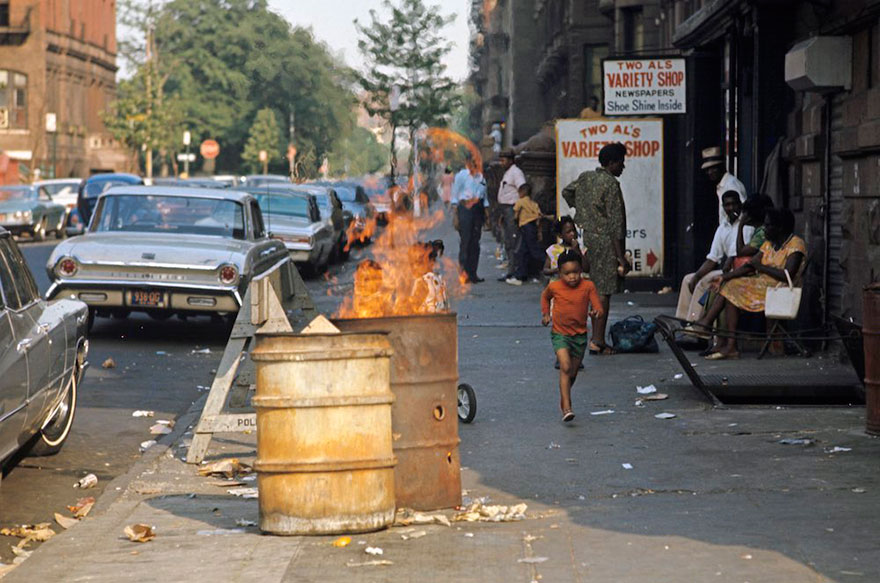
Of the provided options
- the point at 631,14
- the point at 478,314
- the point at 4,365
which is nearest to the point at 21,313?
the point at 4,365

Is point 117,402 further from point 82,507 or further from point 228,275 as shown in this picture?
point 82,507

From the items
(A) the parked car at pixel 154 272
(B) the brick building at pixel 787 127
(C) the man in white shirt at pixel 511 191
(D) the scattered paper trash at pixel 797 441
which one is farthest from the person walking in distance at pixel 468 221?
(D) the scattered paper trash at pixel 797 441

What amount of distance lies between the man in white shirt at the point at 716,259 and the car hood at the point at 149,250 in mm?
4628

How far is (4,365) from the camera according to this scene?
7793 mm

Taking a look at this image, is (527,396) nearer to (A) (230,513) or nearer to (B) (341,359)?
(A) (230,513)

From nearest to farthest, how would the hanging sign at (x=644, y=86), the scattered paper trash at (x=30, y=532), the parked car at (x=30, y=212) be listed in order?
the scattered paper trash at (x=30, y=532) → the hanging sign at (x=644, y=86) → the parked car at (x=30, y=212)

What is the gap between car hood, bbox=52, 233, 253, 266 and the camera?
15781 mm

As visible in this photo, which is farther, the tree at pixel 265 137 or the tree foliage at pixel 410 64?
the tree at pixel 265 137

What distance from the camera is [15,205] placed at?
4250 centimetres

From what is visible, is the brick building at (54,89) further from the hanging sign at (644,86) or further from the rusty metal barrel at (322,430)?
the rusty metal barrel at (322,430)

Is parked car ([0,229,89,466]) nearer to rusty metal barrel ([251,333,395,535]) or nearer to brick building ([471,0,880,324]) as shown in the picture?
rusty metal barrel ([251,333,395,535])

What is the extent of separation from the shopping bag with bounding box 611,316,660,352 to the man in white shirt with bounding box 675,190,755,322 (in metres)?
0.35

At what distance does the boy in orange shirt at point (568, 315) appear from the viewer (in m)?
10.6

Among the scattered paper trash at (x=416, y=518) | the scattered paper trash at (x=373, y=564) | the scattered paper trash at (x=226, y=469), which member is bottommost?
the scattered paper trash at (x=226, y=469)
